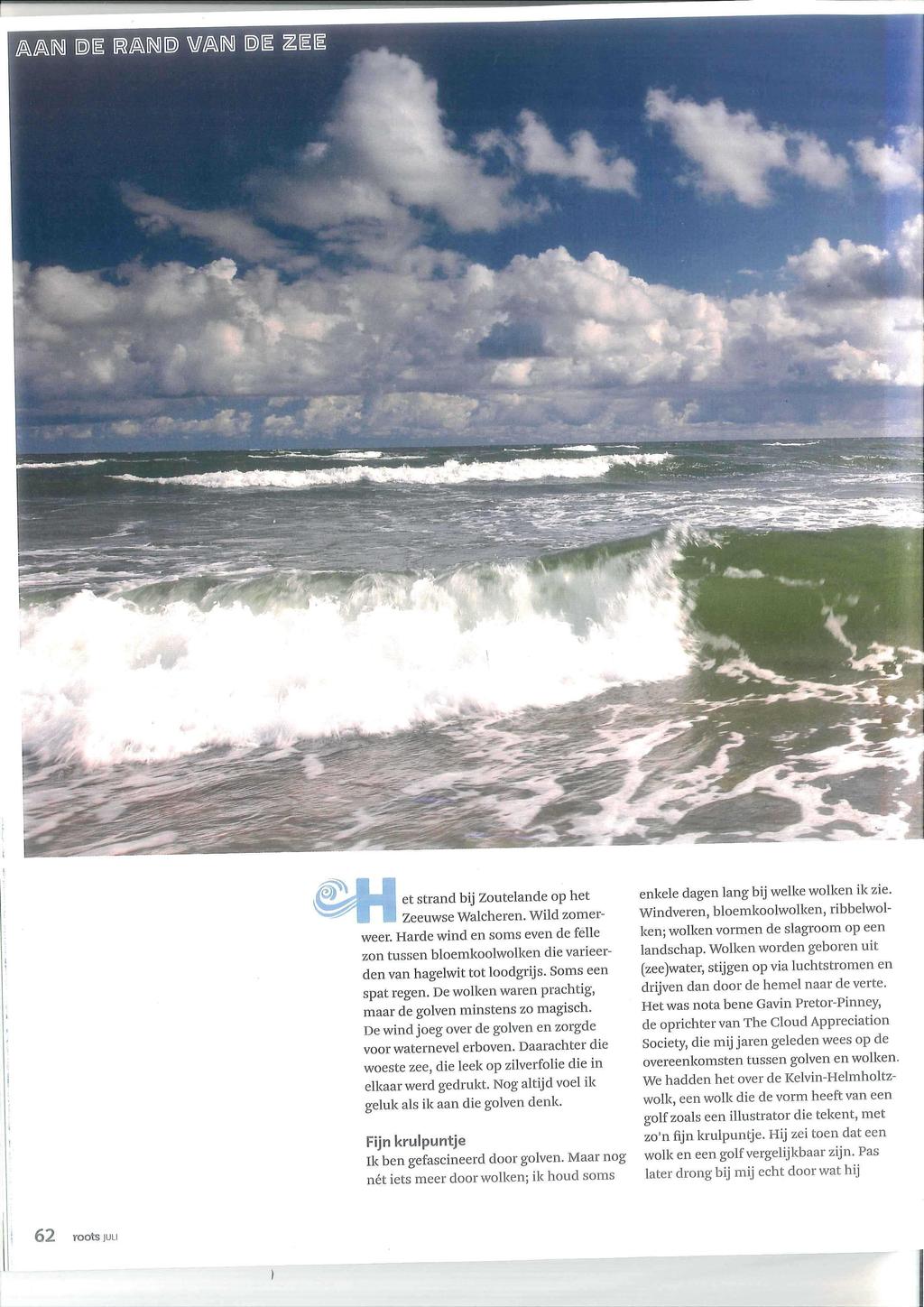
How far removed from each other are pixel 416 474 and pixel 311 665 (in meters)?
0.50

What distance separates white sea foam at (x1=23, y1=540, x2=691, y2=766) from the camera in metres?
1.60

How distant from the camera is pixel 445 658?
1.66 metres

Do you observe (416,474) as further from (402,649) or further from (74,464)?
(74,464)

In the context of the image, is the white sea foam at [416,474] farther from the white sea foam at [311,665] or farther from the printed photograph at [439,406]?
the white sea foam at [311,665]

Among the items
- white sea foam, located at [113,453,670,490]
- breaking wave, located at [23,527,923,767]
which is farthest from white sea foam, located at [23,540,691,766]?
white sea foam, located at [113,453,670,490]

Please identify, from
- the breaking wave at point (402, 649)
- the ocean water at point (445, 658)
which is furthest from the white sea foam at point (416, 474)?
the breaking wave at point (402, 649)

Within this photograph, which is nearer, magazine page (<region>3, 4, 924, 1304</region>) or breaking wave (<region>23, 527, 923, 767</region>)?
magazine page (<region>3, 4, 924, 1304</region>)

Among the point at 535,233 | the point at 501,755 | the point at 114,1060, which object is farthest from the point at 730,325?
the point at 114,1060

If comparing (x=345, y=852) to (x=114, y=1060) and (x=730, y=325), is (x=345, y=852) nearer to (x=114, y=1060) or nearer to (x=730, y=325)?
(x=114, y=1060)

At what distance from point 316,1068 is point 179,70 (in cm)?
211

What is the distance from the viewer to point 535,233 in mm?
1584

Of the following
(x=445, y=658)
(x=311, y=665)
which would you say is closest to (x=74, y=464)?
(x=311, y=665)

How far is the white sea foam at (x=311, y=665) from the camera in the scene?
5.26 feet

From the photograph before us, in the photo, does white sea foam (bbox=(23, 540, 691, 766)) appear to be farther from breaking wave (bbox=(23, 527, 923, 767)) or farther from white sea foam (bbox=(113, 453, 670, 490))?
white sea foam (bbox=(113, 453, 670, 490))
